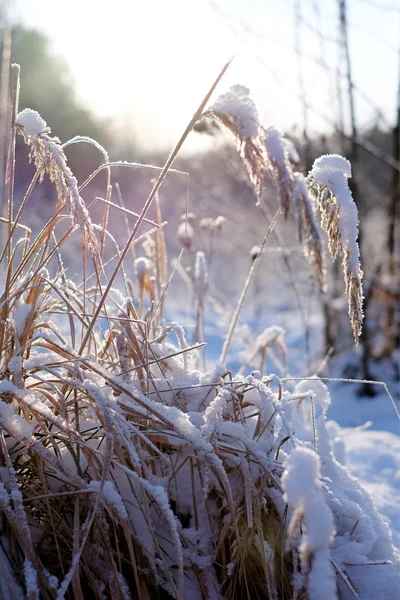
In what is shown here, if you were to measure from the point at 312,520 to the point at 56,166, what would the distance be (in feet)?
2.24

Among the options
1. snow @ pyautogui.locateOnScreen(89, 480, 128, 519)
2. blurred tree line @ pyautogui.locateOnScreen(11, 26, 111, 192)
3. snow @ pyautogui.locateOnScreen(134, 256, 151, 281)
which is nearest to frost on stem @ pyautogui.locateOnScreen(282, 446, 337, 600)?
snow @ pyautogui.locateOnScreen(89, 480, 128, 519)

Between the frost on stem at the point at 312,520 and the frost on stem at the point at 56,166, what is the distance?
19.5 inches

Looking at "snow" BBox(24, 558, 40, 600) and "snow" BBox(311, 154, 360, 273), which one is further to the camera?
"snow" BBox(311, 154, 360, 273)

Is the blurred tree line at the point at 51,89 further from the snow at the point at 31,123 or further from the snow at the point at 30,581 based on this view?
the snow at the point at 30,581

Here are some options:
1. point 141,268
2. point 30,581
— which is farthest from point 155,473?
point 141,268

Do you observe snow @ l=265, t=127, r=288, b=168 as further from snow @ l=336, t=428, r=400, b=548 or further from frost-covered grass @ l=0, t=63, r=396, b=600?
snow @ l=336, t=428, r=400, b=548

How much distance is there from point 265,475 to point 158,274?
826mm

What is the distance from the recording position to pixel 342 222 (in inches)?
36.6

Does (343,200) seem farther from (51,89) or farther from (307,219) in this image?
(51,89)

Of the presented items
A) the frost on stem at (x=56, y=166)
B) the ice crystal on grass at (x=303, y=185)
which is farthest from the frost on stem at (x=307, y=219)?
the frost on stem at (x=56, y=166)

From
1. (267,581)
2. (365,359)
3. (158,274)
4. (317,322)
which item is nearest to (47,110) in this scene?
(317,322)

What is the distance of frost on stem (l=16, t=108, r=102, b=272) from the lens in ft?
2.96

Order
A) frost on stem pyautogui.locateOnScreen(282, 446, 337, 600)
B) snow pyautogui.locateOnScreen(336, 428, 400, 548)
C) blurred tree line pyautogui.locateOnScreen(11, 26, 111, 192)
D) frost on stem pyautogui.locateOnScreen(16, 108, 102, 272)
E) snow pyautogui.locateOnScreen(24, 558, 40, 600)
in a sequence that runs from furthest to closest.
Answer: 1. blurred tree line pyautogui.locateOnScreen(11, 26, 111, 192)
2. snow pyautogui.locateOnScreen(336, 428, 400, 548)
3. frost on stem pyautogui.locateOnScreen(16, 108, 102, 272)
4. snow pyautogui.locateOnScreen(24, 558, 40, 600)
5. frost on stem pyautogui.locateOnScreen(282, 446, 337, 600)

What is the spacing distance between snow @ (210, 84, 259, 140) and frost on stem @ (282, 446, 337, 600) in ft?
1.72
